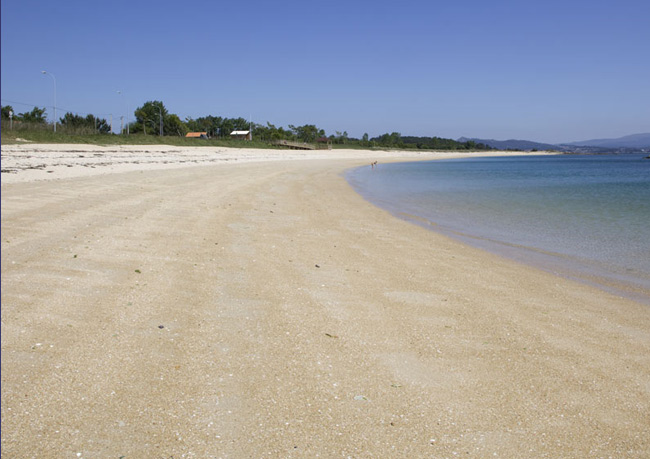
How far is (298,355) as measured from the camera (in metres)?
3.29

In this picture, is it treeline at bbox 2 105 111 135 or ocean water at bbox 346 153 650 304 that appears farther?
treeline at bbox 2 105 111 135

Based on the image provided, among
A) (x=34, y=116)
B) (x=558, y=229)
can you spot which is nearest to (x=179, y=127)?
(x=34, y=116)

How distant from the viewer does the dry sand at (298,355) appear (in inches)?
95.0

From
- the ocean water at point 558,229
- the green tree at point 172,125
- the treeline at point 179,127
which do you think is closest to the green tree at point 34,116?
the treeline at point 179,127

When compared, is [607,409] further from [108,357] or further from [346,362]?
[108,357]

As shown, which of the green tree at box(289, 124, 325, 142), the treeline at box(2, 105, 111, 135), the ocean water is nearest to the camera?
the ocean water

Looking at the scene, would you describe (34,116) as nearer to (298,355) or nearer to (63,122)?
(63,122)

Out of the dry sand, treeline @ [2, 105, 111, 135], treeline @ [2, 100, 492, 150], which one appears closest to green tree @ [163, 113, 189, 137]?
treeline @ [2, 100, 492, 150]

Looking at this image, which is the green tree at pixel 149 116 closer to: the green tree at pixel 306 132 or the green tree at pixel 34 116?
the green tree at pixel 34 116

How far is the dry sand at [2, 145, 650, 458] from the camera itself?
7.91ft

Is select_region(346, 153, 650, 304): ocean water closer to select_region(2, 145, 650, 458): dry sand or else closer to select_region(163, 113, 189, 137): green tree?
select_region(2, 145, 650, 458): dry sand

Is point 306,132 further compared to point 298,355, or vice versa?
point 306,132

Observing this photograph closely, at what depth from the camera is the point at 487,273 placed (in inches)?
242

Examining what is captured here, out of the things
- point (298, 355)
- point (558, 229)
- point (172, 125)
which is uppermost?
point (172, 125)
